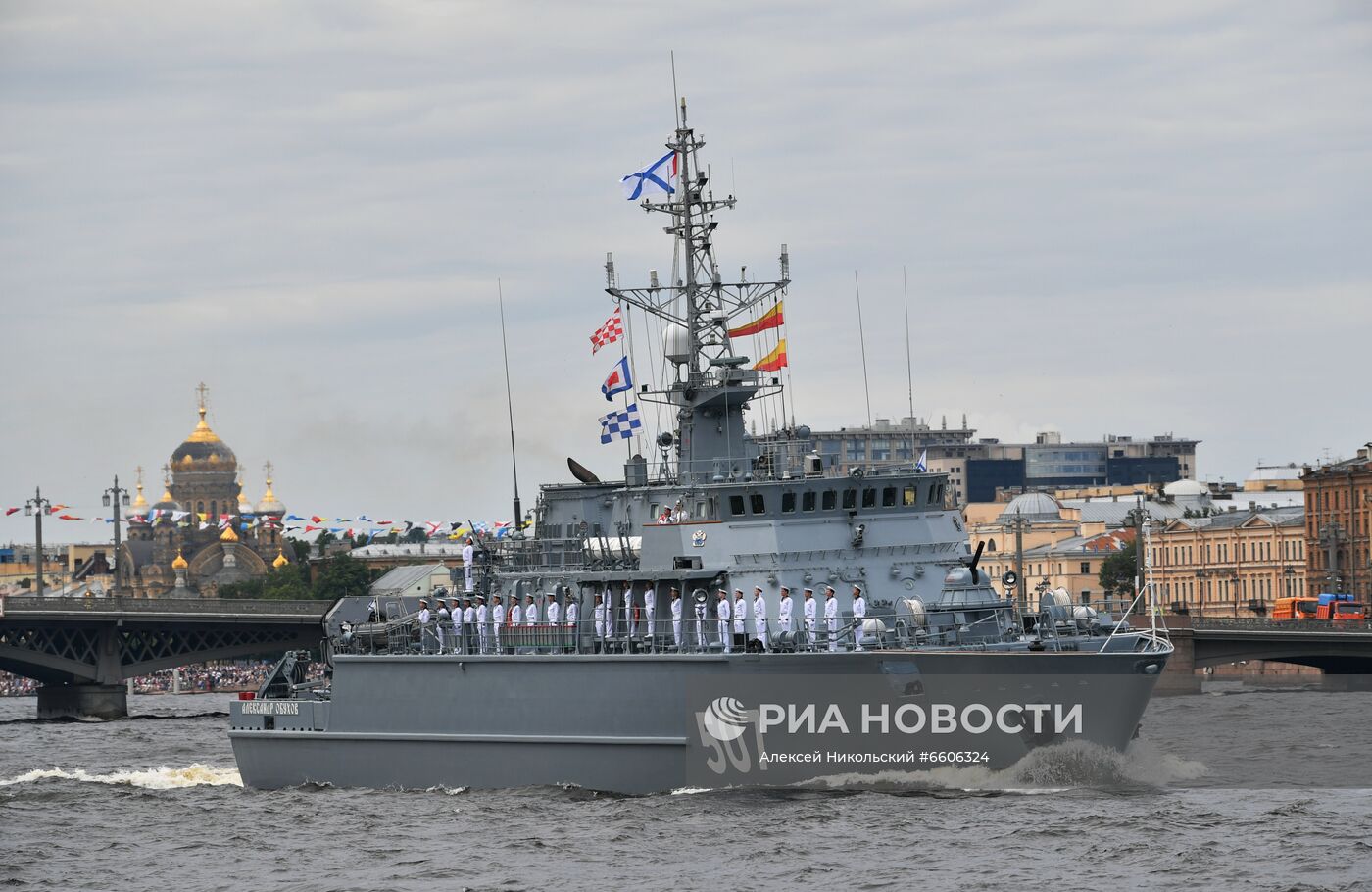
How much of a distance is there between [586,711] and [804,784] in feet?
12.1

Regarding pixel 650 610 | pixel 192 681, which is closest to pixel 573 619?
pixel 650 610

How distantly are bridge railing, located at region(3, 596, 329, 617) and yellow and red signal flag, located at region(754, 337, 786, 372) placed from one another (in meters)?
48.7

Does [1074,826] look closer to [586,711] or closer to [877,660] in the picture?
[877,660]

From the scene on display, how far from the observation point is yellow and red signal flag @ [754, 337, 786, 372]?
36.9 meters

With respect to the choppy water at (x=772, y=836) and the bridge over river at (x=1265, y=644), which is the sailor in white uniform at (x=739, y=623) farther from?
the bridge over river at (x=1265, y=644)

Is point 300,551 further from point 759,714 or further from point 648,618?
point 759,714

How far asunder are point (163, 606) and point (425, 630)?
52.9 m

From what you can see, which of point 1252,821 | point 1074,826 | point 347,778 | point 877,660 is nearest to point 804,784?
point 877,660

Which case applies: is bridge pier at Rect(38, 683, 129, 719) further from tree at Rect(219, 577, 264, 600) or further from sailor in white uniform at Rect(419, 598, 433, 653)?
tree at Rect(219, 577, 264, 600)

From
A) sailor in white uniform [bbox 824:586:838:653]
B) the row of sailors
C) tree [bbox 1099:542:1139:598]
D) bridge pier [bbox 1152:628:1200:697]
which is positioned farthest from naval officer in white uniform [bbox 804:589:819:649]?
tree [bbox 1099:542:1139:598]

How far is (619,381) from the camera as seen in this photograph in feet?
126

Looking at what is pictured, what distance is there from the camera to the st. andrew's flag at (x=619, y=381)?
3841 cm

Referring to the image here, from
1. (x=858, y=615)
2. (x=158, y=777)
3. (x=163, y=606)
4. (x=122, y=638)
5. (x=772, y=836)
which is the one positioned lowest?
(x=772, y=836)

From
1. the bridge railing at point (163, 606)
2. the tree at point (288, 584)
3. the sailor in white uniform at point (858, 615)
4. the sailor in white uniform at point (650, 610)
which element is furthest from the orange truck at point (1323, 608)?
the tree at point (288, 584)
